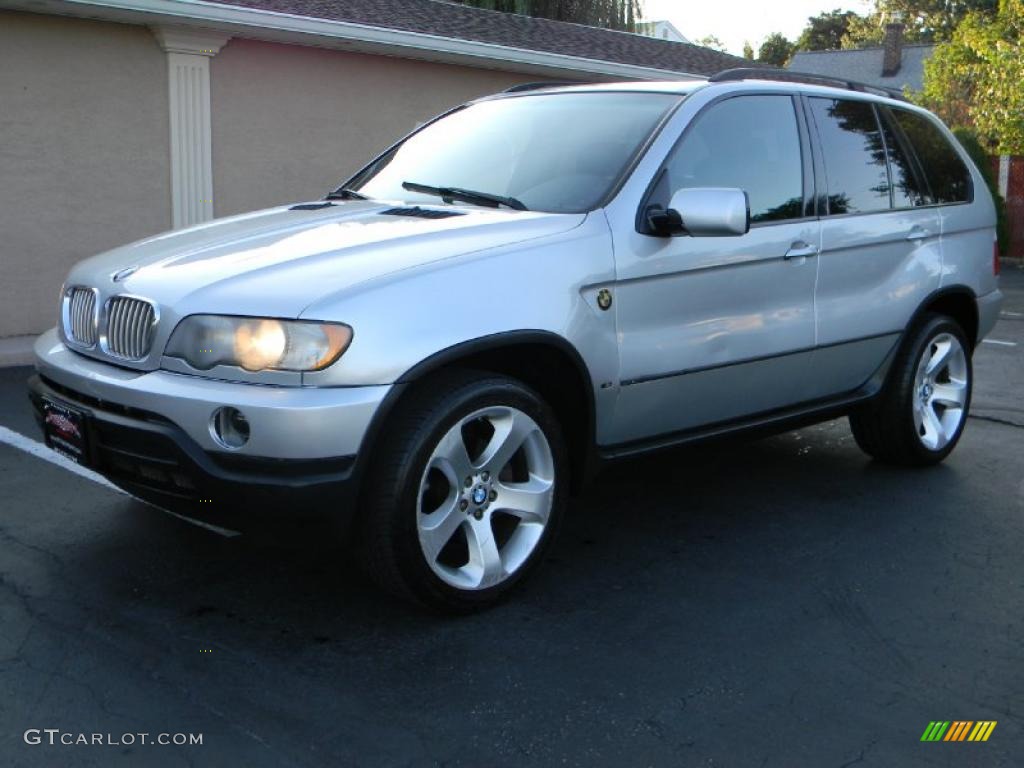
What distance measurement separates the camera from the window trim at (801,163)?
4.33 meters

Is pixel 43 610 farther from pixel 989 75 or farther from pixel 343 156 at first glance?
pixel 989 75

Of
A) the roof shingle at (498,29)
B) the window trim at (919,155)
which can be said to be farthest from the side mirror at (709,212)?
the roof shingle at (498,29)

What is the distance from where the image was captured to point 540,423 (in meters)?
3.97

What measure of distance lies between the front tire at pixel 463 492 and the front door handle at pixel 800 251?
142cm

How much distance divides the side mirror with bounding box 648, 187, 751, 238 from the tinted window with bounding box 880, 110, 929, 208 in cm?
165

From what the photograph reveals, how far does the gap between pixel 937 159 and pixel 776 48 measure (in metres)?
78.7

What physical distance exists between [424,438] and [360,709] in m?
0.83

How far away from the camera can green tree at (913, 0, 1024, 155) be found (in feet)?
75.8

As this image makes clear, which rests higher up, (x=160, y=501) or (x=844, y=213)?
(x=844, y=213)

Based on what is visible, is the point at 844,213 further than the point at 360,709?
Yes

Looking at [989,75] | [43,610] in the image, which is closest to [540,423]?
[43,610]

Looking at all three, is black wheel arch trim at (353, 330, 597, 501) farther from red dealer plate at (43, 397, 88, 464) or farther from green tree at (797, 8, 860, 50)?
green tree at (797, 8, 860, 50)

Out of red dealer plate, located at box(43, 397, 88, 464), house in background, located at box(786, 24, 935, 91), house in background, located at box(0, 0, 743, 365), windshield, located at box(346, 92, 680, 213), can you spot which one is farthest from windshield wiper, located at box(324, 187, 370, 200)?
house in background, located at box(786, 24, 935, 91)

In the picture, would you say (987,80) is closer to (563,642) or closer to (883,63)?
(563,642)
